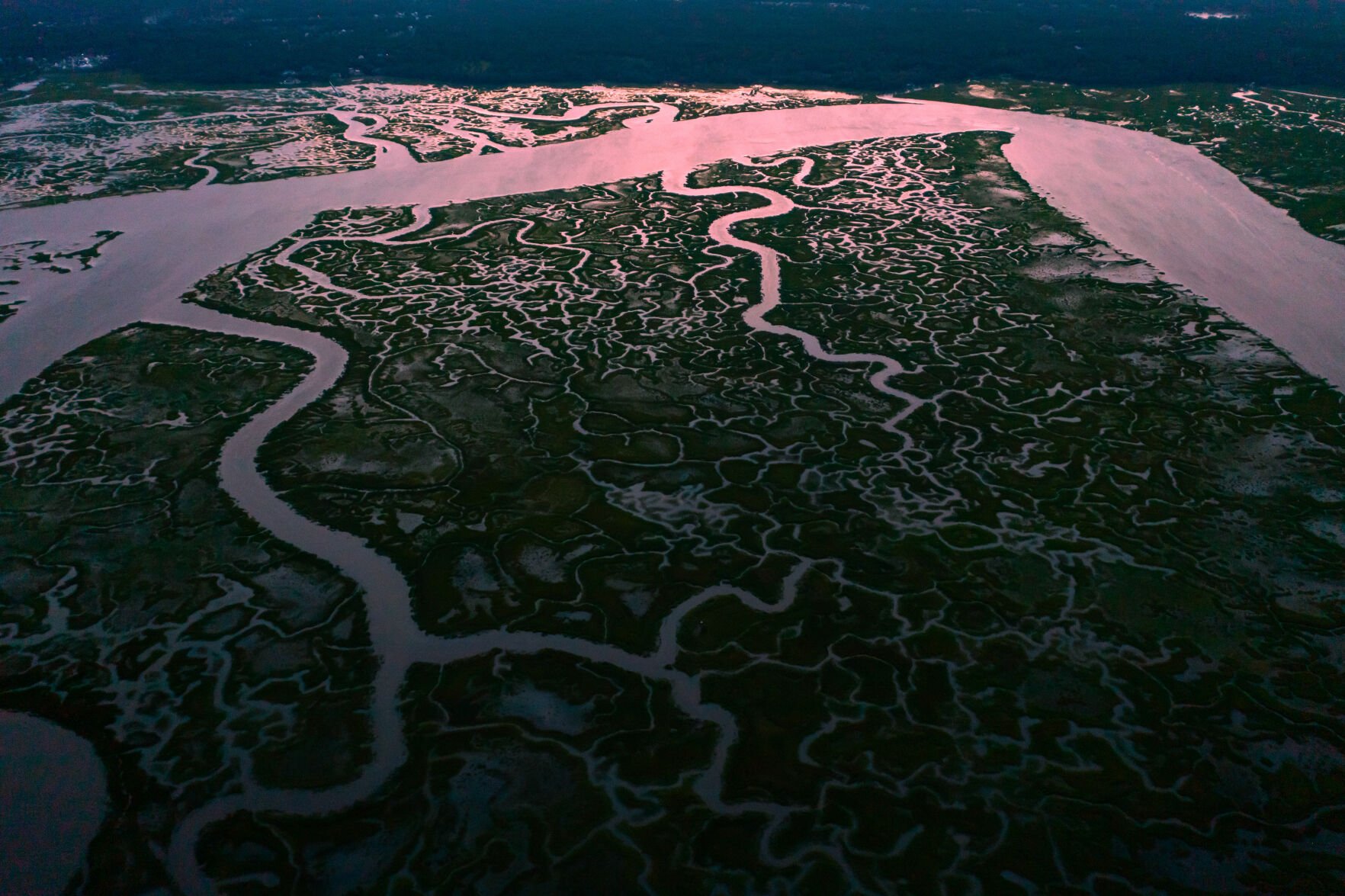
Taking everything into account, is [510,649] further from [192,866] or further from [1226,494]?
[1226,494]

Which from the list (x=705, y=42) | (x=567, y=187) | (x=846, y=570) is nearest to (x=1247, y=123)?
(x=567, y=187)

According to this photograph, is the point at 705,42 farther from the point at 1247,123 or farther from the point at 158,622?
the point at 158,622

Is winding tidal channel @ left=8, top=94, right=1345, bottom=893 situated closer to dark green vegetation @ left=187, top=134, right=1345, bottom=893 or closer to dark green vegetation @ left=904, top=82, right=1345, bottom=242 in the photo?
dark green vegetation @ left=187, top=134, right=1345, bottom=893

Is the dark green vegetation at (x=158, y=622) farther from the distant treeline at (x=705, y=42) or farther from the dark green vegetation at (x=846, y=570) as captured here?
the distant treeline at (x=705, y=42)

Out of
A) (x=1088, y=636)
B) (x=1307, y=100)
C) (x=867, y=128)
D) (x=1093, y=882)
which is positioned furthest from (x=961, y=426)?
(x=1307, y=100)

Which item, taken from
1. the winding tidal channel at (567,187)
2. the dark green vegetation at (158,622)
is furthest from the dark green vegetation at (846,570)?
the dark green vegetation at (158,622)
